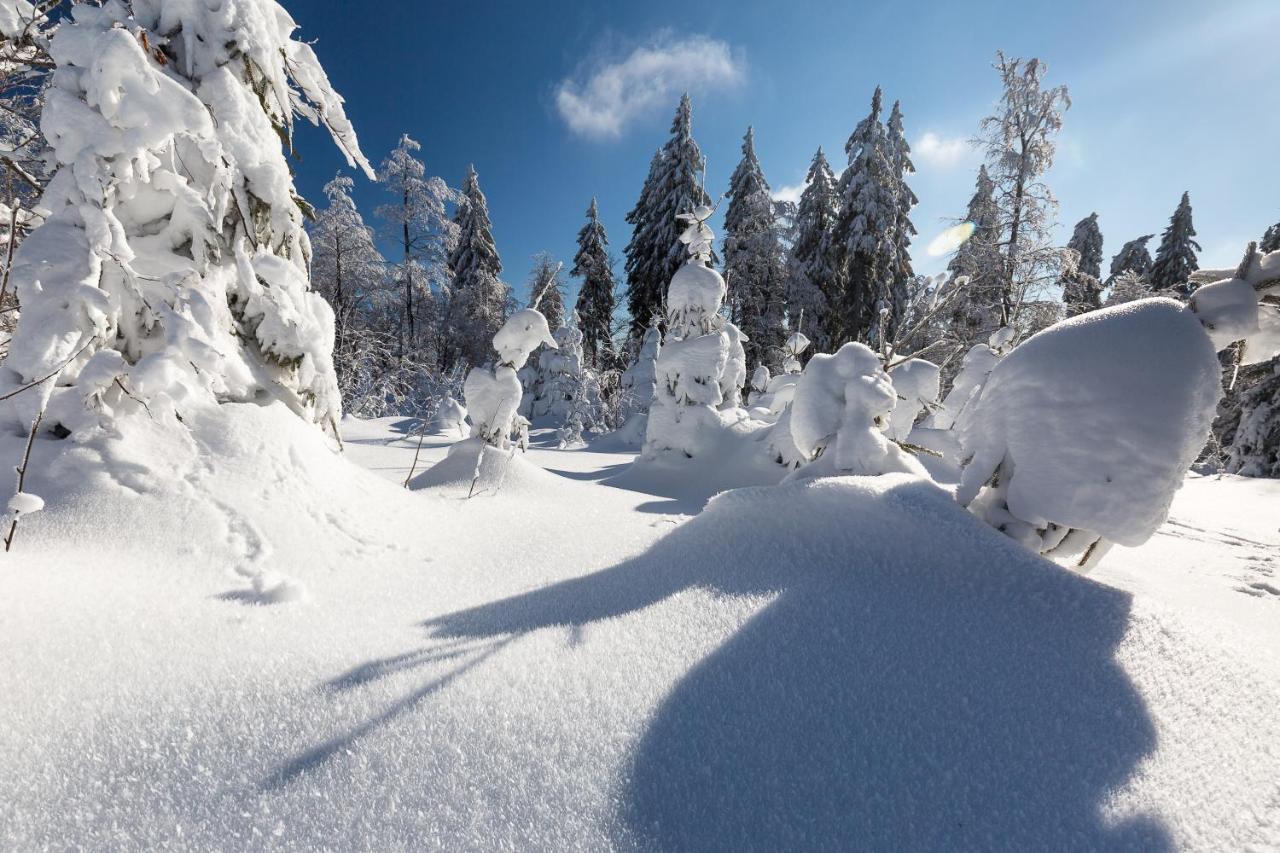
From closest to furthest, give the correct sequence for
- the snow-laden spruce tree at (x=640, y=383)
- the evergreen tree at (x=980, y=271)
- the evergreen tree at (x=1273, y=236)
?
1. the evergreen tree at (x=980, y=271)
2. the evergreen tree at (x=1273, y=236)
3. the snow-laden spruce tree at (x=640, y=383)

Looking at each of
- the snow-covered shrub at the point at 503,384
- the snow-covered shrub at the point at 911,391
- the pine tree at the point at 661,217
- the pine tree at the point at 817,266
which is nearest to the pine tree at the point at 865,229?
the pine tree at the point at 817,266

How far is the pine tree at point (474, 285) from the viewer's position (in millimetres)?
24453

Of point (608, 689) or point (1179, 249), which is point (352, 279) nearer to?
point (608, 689)

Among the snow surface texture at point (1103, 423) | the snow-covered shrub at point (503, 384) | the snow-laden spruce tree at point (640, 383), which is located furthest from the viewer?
the snow-laden spruce tree at point (640, 383)

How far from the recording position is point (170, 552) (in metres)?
2.00

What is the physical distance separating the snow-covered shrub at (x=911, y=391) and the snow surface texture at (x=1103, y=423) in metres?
5.19

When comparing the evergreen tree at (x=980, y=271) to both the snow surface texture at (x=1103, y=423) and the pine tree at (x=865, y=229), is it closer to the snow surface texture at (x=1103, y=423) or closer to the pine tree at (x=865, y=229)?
the pine tree at (x=865, y=229)

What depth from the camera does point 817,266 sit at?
70.8ft

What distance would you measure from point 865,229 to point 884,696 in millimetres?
22061

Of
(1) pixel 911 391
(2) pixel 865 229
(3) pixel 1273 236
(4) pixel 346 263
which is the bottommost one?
(1) pixel 911 391

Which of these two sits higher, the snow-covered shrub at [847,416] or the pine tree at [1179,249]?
the pine tree at [1179,249]

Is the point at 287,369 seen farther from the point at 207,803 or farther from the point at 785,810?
the point at 785,810

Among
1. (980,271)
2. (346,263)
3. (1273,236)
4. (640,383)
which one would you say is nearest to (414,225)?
(346,263)

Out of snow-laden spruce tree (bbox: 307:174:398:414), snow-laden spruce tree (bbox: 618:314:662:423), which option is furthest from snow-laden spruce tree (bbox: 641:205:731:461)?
snow-laden spruce tree (bbox: 307:174:398:414)
